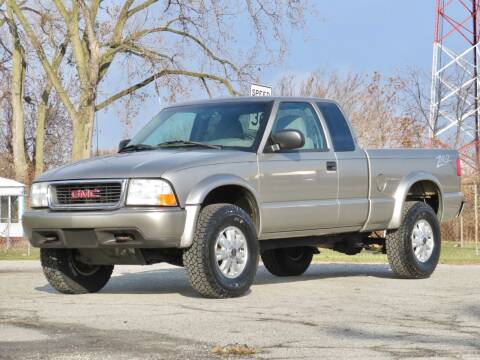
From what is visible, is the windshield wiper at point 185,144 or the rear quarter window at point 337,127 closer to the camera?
the windshield wiper at point 185,144

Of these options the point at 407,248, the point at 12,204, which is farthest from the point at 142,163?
the point at 12,204

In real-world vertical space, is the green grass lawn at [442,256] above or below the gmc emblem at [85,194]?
below

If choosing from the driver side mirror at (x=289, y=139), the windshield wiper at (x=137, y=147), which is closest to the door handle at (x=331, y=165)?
the driver side mirror at (x=289, y=139)

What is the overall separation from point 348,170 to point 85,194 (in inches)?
125

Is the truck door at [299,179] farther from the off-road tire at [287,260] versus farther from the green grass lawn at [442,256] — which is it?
the green grass lawn at [442,256]

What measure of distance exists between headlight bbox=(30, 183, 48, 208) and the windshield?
4.05 ft

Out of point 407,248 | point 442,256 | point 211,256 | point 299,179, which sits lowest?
point 442,256

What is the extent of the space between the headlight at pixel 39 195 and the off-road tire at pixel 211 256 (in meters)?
1.53

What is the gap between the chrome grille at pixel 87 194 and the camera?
30.9ft

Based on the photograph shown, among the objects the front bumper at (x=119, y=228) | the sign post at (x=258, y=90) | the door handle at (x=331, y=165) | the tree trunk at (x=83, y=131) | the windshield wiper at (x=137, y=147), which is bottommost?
the front bumper at (x=119, y=228)

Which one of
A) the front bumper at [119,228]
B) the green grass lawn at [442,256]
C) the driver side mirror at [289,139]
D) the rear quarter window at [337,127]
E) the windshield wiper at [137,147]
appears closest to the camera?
the front bumper at [119,228]

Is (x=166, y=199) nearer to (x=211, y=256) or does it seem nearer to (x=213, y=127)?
(x=211, y=256)

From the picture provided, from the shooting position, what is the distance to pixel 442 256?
2011cm

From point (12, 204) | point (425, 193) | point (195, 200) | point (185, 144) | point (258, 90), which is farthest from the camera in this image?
point (12, 204)
